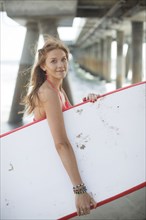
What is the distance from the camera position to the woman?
6.47 feet

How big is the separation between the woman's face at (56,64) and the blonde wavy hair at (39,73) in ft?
0.12

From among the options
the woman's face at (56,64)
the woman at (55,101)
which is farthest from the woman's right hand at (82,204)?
the woman's face at (56,64)

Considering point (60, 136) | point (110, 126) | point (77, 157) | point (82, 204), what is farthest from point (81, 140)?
point (82, 204)

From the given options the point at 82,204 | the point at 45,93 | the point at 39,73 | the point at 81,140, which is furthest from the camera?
the point at 81,140

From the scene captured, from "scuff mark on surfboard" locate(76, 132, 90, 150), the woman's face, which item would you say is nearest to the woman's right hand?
"scuff mark on surfboard" locate(76, 132, 90, 150)

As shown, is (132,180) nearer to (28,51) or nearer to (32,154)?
(32,154)

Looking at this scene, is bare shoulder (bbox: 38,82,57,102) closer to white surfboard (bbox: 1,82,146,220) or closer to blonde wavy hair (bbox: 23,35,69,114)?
blonde wavy hair (bbox: 23,35,69,114)

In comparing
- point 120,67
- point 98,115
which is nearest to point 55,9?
point 98,115

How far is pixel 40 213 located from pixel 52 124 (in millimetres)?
834

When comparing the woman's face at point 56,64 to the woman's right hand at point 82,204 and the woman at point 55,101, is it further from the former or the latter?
the woman's right hand at point 82,204

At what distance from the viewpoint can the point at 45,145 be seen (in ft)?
7.64

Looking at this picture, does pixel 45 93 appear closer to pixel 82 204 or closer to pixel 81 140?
pixel 81 140

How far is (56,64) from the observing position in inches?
85.2

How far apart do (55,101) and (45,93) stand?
97 millimetres
